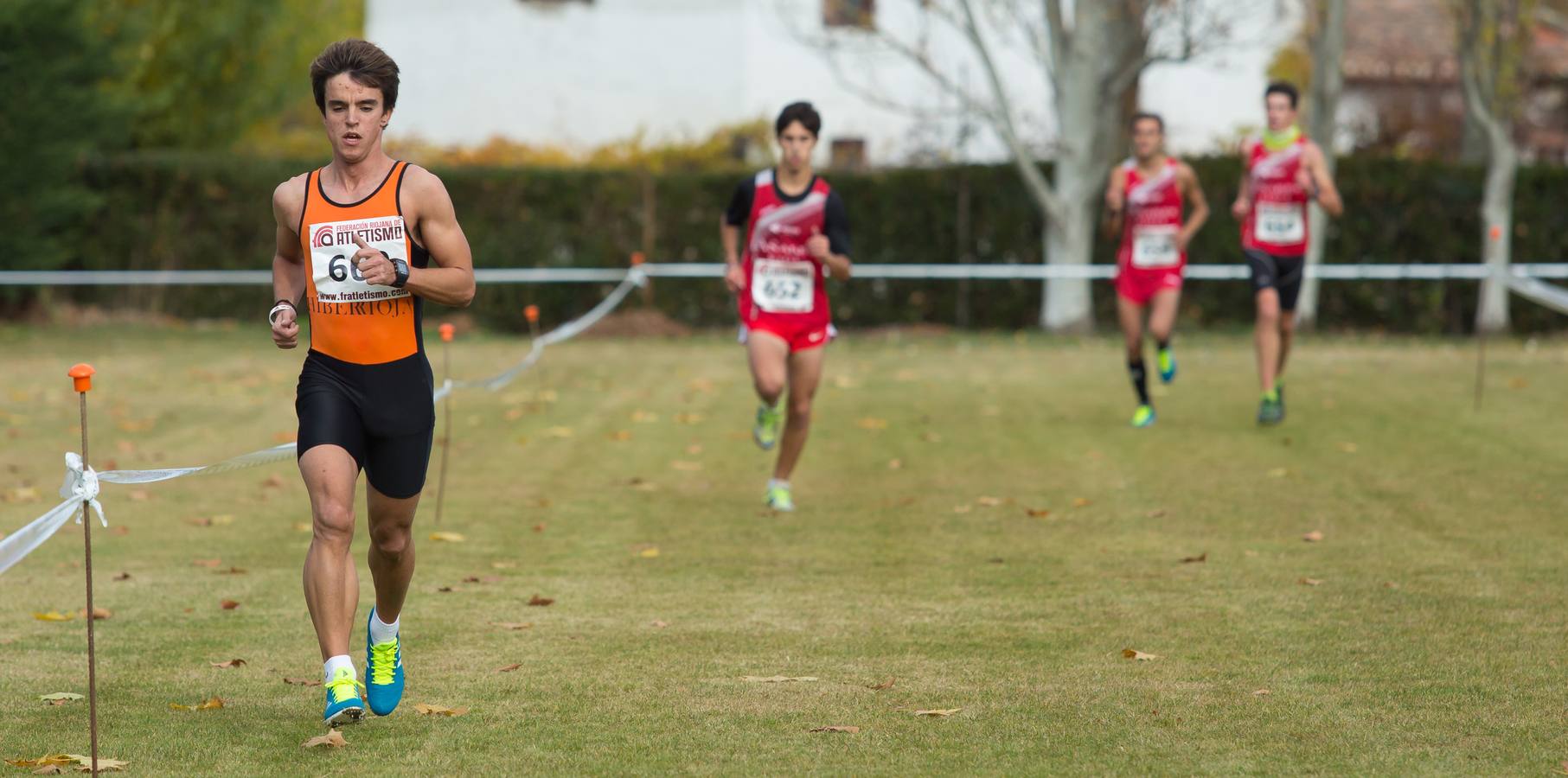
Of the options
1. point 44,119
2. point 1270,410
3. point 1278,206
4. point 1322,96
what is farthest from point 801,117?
point 44,119

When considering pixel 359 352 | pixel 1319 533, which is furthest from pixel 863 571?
pixel 359 352

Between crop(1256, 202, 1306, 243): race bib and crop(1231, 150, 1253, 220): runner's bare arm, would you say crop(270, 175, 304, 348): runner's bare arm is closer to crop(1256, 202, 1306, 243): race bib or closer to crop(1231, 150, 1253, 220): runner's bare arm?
crop(1231, 150, 1253, 220): runner's bare arm

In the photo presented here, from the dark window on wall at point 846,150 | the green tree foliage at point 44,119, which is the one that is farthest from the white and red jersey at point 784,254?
the dark window on wall at point 846,150

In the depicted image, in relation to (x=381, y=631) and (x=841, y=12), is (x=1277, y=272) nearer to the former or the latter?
(x=381, y=631)

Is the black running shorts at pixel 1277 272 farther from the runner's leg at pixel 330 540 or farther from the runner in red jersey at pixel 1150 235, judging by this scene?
the runner's leg at pixel 330 540

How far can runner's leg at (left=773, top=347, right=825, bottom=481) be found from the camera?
1009cm

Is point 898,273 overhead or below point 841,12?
below

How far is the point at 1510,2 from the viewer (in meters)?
25.6

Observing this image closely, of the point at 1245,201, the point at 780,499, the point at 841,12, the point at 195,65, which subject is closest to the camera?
the point at 780,499

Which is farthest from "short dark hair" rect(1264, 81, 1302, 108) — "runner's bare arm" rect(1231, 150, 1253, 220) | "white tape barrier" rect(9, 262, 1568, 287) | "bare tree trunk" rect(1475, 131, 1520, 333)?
"bare tree trunk" rect(1475, 131, 1520, 333)

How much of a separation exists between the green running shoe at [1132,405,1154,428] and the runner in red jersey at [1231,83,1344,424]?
2.65 feet

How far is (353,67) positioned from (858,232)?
2074cm

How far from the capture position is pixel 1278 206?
13.9 meters

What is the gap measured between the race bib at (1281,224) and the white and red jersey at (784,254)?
516 centimetres
